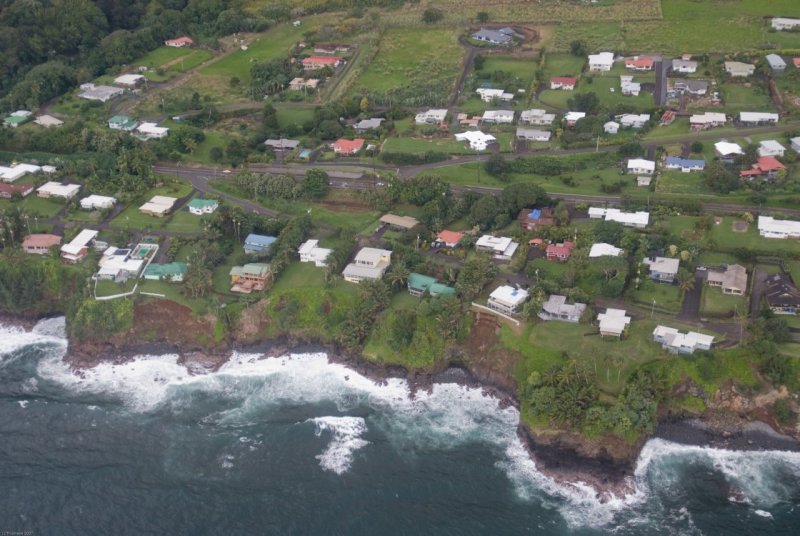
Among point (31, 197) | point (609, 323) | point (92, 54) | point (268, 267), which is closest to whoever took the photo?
point (609, 323)

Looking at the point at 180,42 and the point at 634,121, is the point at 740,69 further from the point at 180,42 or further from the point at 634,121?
the point at 180,42

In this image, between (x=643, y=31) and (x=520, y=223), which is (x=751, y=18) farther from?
(x=520, y=223)

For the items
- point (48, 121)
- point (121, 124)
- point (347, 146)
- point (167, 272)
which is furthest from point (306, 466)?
point (48, 121)

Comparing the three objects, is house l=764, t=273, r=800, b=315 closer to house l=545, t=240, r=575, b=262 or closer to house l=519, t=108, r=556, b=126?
house l=545, t=240, r=575, b=262

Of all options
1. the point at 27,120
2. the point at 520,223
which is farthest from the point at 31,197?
the point at 520,223

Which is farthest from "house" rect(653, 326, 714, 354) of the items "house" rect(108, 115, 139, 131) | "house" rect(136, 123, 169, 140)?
"house" rect(108, 115, 139, 131)
